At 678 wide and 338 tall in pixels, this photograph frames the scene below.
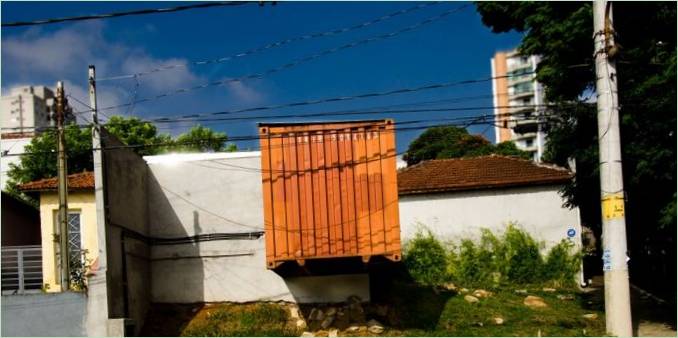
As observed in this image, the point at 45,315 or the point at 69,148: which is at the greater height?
the point at 69,148

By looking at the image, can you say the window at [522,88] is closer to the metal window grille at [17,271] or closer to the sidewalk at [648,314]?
the sidewalk at [648,314]

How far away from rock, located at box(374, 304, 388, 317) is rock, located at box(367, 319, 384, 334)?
43 cm

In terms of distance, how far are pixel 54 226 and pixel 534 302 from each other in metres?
12.0

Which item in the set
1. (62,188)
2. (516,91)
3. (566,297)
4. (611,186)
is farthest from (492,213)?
(516,91)

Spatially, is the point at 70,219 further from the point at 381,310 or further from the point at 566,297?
the point at 566,297

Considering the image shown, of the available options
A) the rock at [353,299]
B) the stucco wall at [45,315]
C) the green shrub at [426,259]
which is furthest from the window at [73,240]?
the green shrub at [426,259]

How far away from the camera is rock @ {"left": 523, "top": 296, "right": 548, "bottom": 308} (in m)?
18.4

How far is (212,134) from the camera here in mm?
35500

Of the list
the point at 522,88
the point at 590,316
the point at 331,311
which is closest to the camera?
the point at 590,316

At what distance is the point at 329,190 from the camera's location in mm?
16547

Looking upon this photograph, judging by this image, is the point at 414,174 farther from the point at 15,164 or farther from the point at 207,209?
Answer: the point at 15,164

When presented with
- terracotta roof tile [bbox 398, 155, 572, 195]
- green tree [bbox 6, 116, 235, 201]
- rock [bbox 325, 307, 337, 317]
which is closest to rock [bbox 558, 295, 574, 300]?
terracotta roof tile [bbox 398, 155, 572, 195]

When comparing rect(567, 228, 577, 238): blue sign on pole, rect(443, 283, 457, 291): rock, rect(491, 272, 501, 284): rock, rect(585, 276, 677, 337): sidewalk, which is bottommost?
rect(585, 276, 677, 337): sidewalk

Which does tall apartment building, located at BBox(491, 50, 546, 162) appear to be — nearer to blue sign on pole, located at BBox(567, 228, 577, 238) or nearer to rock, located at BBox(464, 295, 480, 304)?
blue sign on pole, located at BBox(567, 228, 577, 238)
